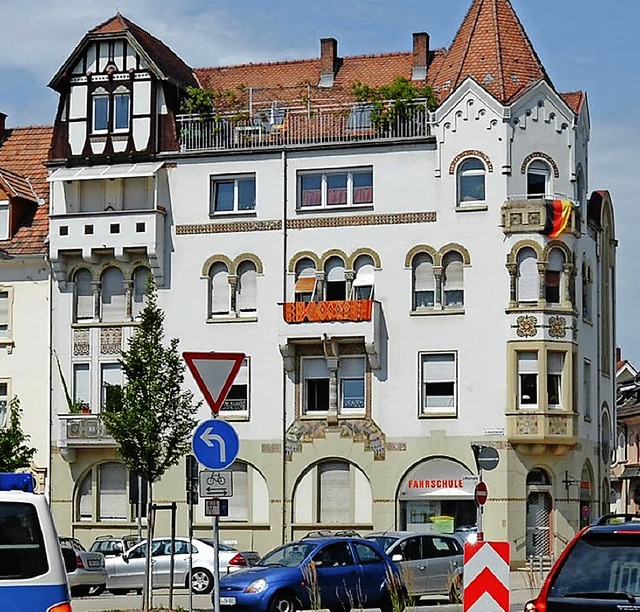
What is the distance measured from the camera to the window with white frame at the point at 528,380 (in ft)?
158

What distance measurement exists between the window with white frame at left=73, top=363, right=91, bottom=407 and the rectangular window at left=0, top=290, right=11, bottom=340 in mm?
2937

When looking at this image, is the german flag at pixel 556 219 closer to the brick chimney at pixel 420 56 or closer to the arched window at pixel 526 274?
the arched window at pixel 526 274

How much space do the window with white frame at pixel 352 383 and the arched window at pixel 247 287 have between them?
3.56 metres

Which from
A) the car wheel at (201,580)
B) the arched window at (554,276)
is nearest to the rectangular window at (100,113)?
the arched window at (554,276)

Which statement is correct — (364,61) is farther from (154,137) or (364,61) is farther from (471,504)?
(471,504)

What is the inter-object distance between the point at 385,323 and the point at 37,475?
1262 centimetres

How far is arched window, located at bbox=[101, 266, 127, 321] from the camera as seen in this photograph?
52.2 metres

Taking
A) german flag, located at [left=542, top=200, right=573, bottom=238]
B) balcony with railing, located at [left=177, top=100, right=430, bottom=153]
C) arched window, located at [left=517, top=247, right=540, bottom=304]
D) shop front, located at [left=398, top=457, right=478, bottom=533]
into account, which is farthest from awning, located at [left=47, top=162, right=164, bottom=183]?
shop front, located at [left=398, top=457, right=478, bottom=533]

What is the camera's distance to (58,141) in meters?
52.9

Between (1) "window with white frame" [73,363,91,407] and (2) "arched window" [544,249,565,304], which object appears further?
(1) "window with white frame" [73,363,91,407]

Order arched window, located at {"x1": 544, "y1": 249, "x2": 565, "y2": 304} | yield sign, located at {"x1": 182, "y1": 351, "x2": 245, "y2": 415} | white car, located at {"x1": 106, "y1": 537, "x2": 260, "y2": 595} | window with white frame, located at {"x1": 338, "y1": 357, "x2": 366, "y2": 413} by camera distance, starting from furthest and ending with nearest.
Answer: window with white frame, located at {"x1": 338, "y1": 357, "x2": 366, "y2": 413}, arched window, located at {"x1": 544, "y1": 249, "x2": 565, "y2": 304}, white car, located at {"x1": 106, "y1": 537, "x2": 260, "y2": 595}, yield sign, located at {"x1": 182, "y1": 351, "x2": 245, "y2": 415}

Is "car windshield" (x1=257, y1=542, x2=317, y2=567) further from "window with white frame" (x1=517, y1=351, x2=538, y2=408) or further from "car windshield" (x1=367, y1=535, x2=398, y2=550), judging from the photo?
→ "window with white frame" (x1=517, y1=351, x2=538, y2=408)

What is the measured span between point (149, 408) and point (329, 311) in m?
19.7

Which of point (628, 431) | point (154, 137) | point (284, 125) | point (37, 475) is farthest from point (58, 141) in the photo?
point (628, 431)
